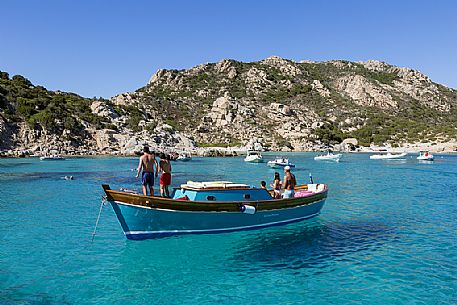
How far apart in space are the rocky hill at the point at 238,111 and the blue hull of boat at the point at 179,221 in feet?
271

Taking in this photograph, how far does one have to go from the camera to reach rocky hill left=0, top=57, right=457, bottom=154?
95.4 metres

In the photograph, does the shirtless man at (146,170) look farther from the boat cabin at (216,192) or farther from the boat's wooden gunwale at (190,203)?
the boat cabin at (216,192)

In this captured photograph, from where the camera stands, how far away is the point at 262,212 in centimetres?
1720

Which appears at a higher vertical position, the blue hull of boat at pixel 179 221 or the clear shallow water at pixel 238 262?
the blue hull of boat at pixel 179 221

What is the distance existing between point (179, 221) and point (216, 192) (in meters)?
2.22

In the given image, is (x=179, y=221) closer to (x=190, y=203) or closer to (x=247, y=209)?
(x=190, y=203)

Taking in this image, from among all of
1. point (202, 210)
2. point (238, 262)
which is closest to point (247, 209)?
point (202, 210)

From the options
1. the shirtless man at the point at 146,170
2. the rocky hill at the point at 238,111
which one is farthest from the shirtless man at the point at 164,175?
the rocky hill at the point at 238,111

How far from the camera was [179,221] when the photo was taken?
15.2 metres

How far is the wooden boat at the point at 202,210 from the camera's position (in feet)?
47.1

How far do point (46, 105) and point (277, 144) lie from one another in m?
77.4

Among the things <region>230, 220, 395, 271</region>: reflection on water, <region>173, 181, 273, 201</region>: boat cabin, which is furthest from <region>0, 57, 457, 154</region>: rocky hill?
<region>230, 220, 395, 271</region>: reflection on water

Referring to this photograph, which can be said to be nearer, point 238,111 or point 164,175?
point 164,175

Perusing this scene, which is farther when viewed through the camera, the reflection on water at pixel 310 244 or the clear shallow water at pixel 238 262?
the reflection on water at pixel 310 244
